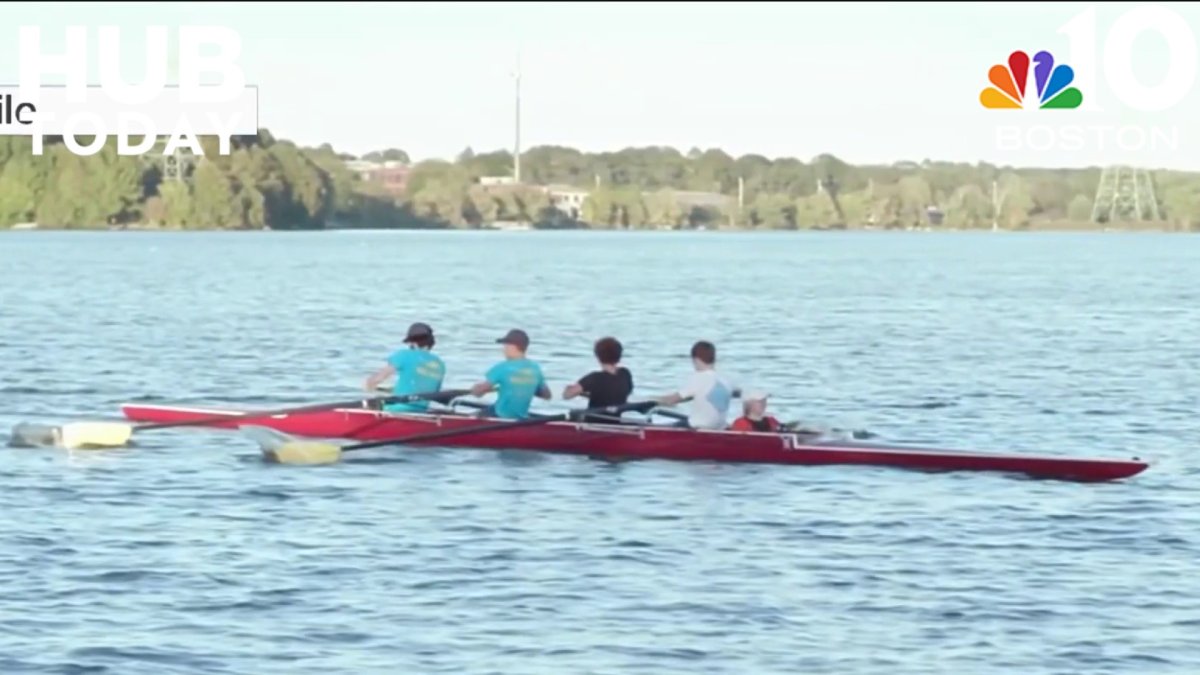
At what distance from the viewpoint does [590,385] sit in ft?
81.1

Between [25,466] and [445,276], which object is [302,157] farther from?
[25,466]

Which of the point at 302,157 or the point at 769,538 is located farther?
the point at 302,157

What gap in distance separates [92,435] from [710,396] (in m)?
6.97

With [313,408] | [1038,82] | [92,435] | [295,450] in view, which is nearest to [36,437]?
[92,435]

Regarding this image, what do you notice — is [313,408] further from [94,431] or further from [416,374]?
[94,431]

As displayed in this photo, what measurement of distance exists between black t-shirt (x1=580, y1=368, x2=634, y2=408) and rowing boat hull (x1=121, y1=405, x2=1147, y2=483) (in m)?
0.30

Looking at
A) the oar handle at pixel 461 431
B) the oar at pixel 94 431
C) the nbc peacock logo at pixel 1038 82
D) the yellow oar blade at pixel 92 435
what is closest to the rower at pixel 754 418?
the oar handle at pixel 461 431

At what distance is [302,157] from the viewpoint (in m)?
186

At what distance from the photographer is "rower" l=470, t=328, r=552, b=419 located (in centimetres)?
2494

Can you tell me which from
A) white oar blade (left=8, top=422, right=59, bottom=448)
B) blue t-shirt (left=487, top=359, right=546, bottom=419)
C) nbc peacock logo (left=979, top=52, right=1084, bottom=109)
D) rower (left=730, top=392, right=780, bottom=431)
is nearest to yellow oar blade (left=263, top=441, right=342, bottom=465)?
blue t-shirt (left=487, top=359, right=546, bottom=419)

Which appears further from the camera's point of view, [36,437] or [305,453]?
[36,437]

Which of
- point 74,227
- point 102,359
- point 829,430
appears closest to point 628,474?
point 829,430

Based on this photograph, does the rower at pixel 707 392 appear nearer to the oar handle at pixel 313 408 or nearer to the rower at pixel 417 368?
the oar handle at pixel 313 408

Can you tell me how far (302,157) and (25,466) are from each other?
163m
